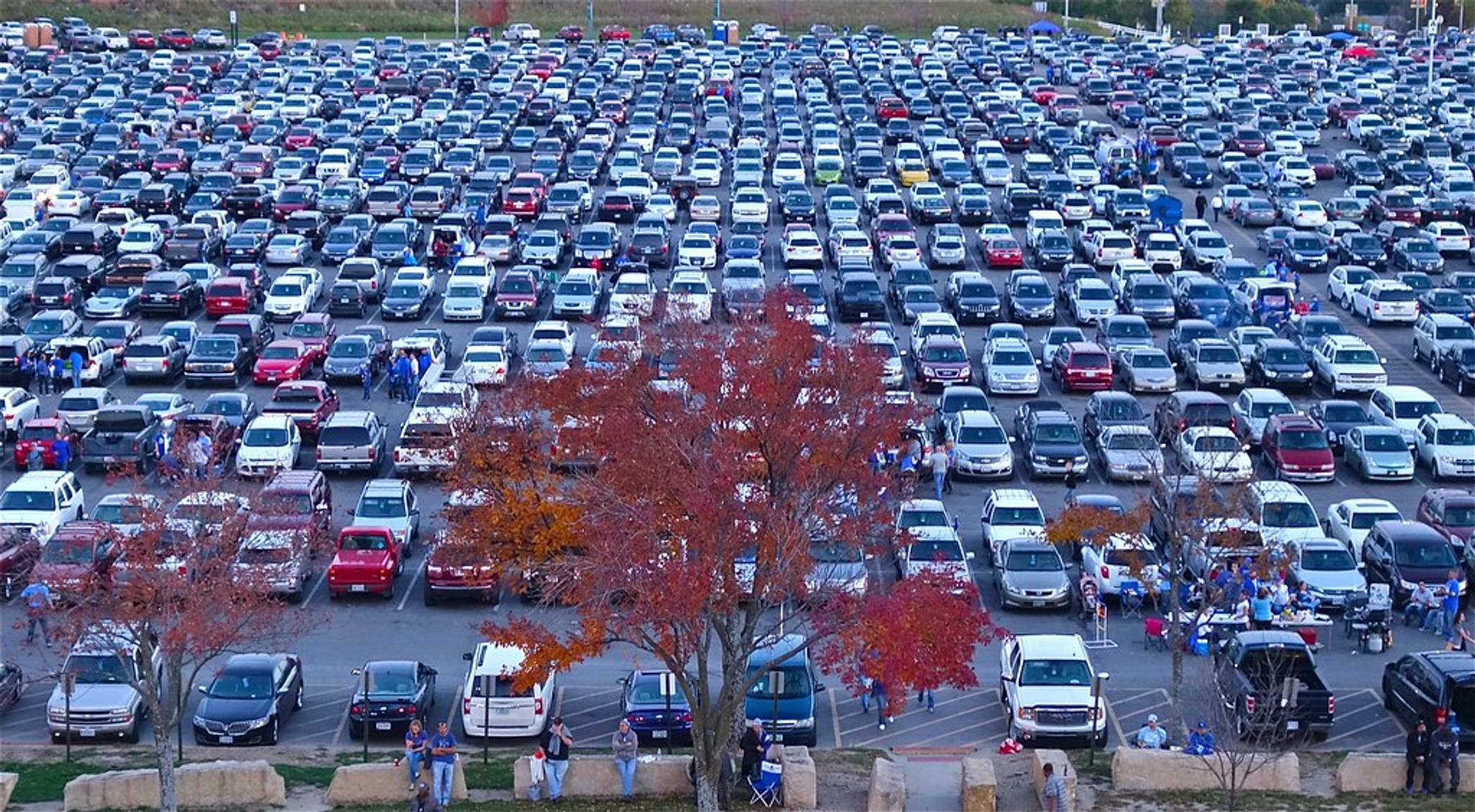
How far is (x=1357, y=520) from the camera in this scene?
41.1 meters

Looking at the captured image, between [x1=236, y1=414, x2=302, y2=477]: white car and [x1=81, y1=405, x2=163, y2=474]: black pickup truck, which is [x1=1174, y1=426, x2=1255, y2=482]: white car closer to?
[x1=236, y1=414, x2=302, y2=477]: white car

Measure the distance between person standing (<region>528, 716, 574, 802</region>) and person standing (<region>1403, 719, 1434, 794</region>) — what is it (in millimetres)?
11146

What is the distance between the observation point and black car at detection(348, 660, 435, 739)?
3162cm

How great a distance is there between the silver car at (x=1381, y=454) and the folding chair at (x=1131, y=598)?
9949mm

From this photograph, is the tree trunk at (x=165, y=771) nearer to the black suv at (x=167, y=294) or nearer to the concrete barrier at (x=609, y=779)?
the concrete barrier at (x=609, y=779)

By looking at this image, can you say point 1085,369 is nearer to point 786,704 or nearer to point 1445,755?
point 786,704

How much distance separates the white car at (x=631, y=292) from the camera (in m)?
49.5

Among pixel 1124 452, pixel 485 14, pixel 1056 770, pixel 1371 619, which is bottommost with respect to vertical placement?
pixel 485 14

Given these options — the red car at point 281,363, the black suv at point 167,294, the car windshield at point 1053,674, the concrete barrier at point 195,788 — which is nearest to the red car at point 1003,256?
the red car at point 281,363

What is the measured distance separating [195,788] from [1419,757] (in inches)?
636

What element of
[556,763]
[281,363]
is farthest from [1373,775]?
[281,363]

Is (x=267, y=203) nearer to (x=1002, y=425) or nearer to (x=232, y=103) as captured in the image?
(x=232, y=103)

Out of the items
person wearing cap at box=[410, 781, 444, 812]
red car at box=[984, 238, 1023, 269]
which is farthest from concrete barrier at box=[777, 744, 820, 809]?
red car at box=[984, 238, 1023, 269]

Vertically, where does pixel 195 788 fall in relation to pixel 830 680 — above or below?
above
